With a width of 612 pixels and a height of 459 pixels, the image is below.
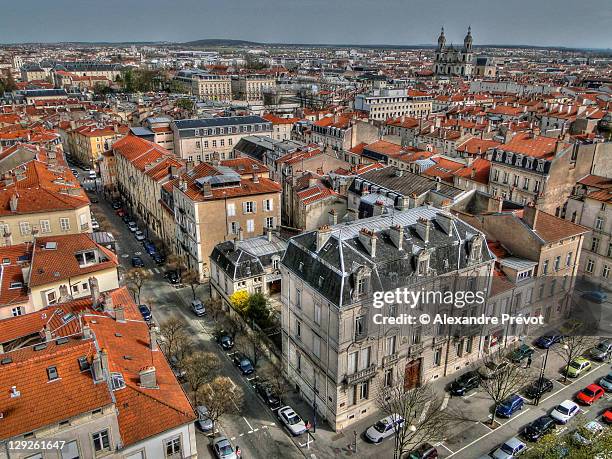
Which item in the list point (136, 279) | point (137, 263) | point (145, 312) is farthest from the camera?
point (137, 263)

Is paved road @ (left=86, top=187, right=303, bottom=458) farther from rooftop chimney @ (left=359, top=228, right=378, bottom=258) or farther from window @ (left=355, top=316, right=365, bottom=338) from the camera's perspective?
rooftop chimney @ (left=359, top=228, right=378, bottom=258)

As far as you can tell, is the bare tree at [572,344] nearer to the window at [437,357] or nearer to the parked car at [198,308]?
the window at [437,357]

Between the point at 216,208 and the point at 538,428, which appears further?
the point at 216,208

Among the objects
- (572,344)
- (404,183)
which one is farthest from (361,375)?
(404,183)

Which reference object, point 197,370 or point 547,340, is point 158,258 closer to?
point 197,370

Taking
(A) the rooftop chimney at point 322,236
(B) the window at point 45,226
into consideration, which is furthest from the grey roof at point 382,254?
(B) the window at point 45,226

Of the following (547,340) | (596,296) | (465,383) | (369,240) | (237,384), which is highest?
(369,240)

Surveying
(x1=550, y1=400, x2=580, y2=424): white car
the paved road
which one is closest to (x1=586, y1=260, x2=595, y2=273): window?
(x1=550, y1=400, x2=580, y2=424): white car
